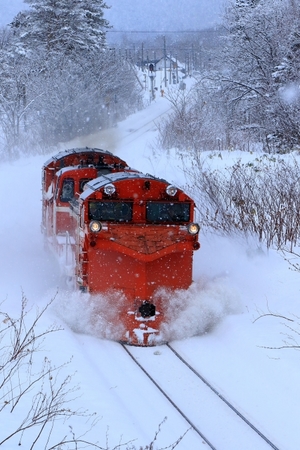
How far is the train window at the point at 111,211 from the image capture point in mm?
11188

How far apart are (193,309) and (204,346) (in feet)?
2.59

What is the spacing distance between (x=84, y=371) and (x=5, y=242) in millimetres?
11345

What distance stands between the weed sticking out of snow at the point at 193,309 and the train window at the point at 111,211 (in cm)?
155

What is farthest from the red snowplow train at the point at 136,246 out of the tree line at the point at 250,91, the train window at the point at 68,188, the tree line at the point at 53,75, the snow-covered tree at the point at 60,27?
the snow-covered tree at the point at 60,27

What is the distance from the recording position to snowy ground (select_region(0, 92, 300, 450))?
7.92 metres

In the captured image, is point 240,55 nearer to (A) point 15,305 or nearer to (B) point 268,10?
(B) point 268,10

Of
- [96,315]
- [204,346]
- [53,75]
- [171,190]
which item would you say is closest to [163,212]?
[171,190]

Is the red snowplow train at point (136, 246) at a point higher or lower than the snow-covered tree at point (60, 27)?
lower

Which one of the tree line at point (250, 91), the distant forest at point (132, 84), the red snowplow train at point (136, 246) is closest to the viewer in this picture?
the red snowplow train at point (136, 246)

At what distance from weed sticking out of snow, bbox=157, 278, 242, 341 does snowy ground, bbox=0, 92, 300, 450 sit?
21 mm

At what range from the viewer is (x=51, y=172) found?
16.2 m

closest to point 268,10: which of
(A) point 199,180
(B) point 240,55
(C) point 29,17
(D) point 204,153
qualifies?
(B) point 240,55

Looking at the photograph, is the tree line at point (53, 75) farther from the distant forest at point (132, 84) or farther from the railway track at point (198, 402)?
the railway track at point (198, 402)

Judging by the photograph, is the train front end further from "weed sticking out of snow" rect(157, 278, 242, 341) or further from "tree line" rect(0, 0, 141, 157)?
"tree line" rect(0, 0, 141, 157)
